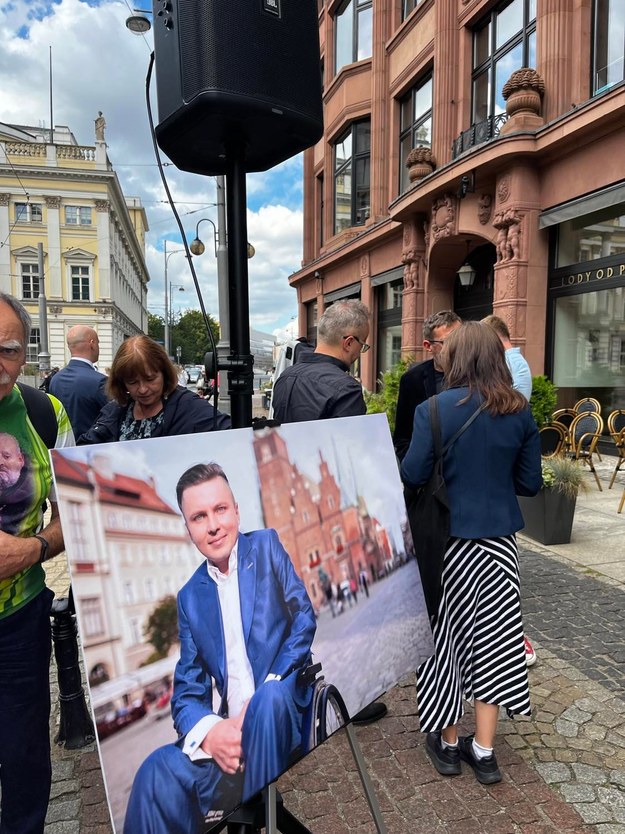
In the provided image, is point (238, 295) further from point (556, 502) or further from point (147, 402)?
point (556, 502)

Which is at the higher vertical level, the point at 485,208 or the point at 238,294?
the point at 485,208

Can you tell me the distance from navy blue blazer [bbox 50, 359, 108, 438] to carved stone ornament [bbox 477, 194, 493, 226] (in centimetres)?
931

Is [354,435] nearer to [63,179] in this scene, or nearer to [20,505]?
[20,505]

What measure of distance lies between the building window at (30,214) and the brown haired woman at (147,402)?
6237cm

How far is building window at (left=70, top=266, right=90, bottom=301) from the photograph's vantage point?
189ft

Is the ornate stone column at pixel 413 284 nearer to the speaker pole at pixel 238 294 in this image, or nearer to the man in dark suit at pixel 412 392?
the man in dark suit at pixel 412 392

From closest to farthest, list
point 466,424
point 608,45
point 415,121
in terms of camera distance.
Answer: point 466,424 → point 608,45 → point 415,121

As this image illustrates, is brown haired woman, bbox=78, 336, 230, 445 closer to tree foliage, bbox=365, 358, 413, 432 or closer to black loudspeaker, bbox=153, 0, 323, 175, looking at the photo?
black loudspeaker, bbox=153, 0, 323, 175

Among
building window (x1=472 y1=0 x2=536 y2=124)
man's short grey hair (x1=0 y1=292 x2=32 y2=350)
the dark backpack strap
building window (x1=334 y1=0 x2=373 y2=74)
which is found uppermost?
building window (x1=334 y1=0 x2=373 y2=74)

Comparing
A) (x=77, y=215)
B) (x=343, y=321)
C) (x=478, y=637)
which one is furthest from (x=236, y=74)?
(x=77, y=215)

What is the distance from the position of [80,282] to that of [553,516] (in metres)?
59.7

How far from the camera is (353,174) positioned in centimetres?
1911

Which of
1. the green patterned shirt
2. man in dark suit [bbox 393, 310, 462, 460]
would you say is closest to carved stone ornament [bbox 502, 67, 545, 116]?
man in dark suit [bbox 393, 310, 462, 460]

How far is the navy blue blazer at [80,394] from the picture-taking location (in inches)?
164
